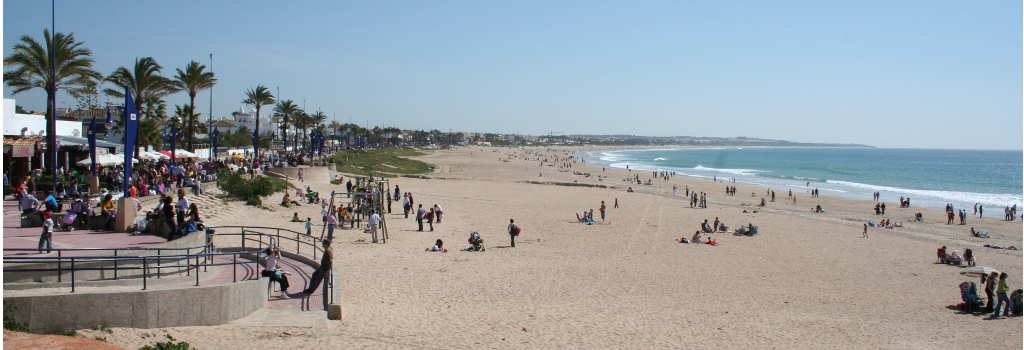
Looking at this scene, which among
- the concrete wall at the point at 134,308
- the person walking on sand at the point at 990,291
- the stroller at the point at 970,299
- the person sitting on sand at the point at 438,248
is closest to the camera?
the concrete wall at the point at 134,308

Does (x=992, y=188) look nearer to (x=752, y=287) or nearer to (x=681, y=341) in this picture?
(x=752, y=287)

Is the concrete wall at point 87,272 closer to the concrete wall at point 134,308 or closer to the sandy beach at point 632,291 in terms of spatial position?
the concrete wall at point 134,308

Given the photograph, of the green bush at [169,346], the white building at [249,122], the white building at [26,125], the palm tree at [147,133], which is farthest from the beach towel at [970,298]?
the white building at [249,122]

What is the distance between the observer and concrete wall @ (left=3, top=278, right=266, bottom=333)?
810cm

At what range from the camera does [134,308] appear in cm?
873

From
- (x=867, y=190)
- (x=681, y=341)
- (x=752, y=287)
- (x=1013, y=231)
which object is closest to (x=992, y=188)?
(x=867, y=190)

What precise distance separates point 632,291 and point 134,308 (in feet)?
33.6

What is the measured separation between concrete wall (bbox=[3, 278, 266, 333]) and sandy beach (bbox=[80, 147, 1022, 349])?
23cm

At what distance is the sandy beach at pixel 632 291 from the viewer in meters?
11.3

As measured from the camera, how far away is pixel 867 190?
63.1m

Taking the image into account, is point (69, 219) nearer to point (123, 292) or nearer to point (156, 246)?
point (156, 246)

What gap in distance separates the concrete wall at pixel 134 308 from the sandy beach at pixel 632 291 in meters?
0.23

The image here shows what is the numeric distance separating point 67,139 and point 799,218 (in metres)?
33.6

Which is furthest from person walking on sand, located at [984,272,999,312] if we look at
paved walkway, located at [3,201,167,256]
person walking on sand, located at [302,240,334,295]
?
paved walkway, located at [3,201,167,256]
